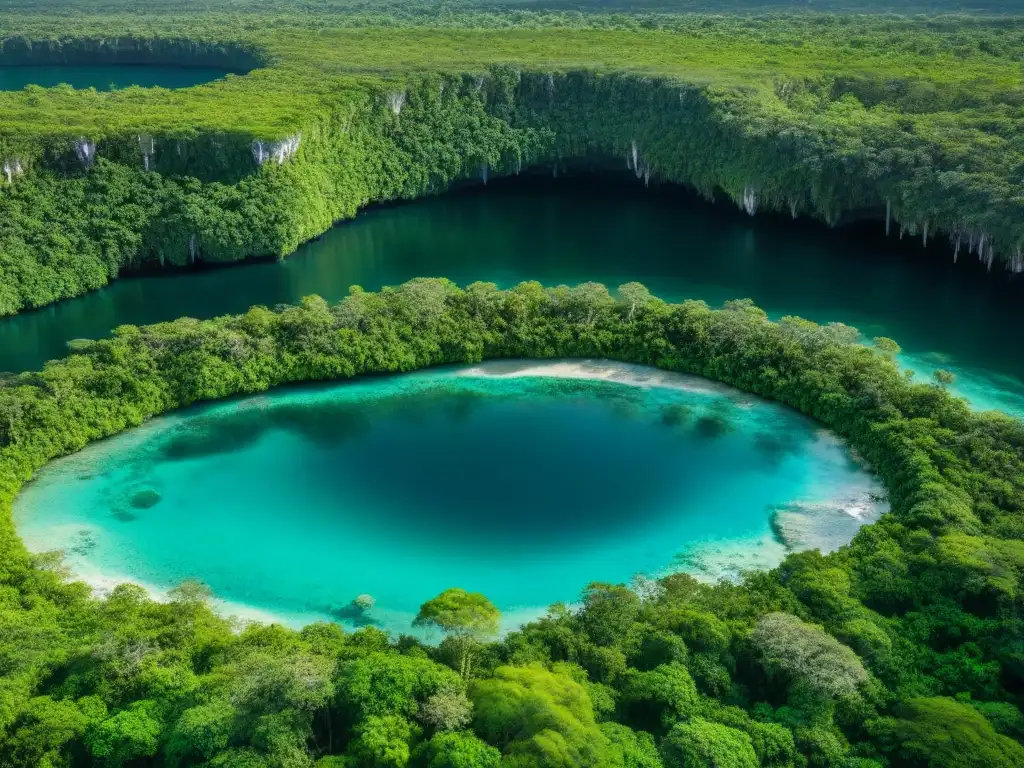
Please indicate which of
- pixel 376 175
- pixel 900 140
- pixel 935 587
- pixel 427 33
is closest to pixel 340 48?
pixel 427 33

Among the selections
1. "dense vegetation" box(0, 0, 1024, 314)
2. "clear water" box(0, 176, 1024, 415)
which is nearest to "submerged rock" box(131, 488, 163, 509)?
"clear water" box(0, 176, 1024, 415)

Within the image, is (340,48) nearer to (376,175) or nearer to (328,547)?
(376,175)

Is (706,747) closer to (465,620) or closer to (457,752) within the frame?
(457,752)

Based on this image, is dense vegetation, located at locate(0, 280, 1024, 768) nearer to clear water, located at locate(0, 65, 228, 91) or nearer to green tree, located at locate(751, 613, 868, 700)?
green tree, located at locate(751, 613, 868, 700)

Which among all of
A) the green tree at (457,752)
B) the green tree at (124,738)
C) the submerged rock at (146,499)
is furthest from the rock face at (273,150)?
the green tree at (457,752)

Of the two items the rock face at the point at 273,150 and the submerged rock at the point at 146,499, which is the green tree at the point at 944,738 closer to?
the submerged rock at the point at 146,499
